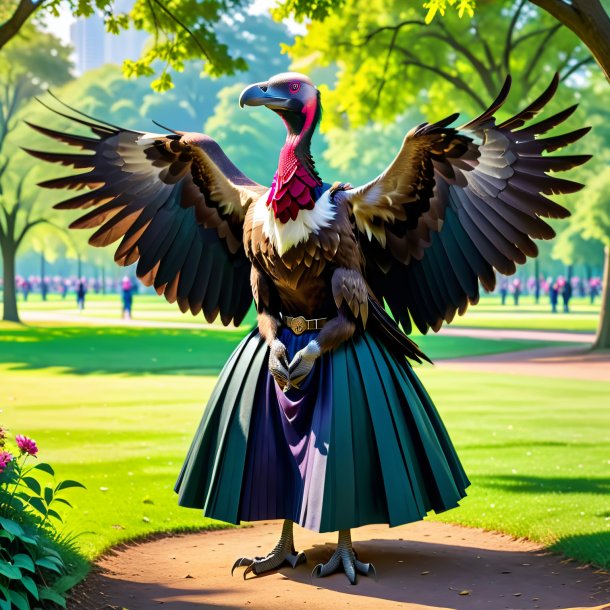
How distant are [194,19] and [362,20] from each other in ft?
27.8

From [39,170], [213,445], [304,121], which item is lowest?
[213,445]

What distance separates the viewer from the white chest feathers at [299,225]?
6.01 meters

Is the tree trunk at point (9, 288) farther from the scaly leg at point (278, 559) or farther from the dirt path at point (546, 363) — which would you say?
the scaly leg at point (278, 559)

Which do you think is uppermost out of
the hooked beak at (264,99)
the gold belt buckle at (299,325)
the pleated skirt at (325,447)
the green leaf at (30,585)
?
the hooked beak at (264,99)

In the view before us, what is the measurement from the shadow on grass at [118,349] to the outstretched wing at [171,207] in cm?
1320

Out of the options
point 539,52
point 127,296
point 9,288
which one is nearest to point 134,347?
point 9,288

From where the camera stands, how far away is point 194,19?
49.5 ft

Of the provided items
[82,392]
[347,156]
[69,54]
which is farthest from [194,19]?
[347,156]

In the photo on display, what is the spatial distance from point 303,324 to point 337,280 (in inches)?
16.1

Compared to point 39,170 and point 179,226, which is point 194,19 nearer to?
point 179,226

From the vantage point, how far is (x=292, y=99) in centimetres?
608

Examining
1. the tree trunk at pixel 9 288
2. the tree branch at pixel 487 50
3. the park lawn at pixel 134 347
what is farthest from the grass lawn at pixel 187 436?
the tree trunk at pixel 9 288

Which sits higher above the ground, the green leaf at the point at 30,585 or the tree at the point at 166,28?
the tree at the point at 166,28

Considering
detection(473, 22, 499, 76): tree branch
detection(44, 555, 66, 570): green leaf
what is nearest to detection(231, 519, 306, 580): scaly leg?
detection(44, 555, 66, 570): green leaf
